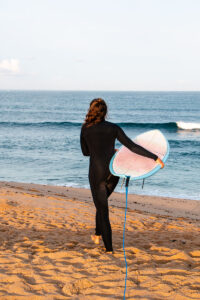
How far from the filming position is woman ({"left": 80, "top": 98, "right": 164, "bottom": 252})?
3732mm

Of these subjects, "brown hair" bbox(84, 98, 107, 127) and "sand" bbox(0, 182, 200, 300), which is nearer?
"sand" bbox(0, 182, 200, 300)

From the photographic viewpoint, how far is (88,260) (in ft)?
12.5

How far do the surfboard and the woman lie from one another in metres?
0.12

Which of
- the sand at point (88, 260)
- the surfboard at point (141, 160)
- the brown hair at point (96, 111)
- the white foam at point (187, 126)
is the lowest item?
the sand at point (88, 260)

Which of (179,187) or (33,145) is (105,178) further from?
(33,145)

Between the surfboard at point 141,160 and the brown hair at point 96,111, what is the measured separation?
51cm

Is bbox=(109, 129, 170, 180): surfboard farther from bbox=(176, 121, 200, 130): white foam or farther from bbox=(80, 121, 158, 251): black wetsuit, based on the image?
bbox=(176, 121, 200, 130): white foam

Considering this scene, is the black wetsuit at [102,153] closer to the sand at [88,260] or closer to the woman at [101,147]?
the woman at [101,147]

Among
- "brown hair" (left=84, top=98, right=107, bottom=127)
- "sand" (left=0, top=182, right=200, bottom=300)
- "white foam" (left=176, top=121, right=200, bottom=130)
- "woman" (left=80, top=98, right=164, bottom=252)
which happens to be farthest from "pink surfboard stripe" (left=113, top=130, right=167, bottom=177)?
"white foam" (left=176, top=121, right=200, bottom=130)

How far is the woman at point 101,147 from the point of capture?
12.2 feet

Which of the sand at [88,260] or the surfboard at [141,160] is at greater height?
the surfboard at [141,160]

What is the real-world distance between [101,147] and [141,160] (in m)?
0.56

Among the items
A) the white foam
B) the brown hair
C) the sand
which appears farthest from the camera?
the white foam

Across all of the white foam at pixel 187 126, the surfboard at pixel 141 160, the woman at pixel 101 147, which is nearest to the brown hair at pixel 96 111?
the woman at pixel 101 147
